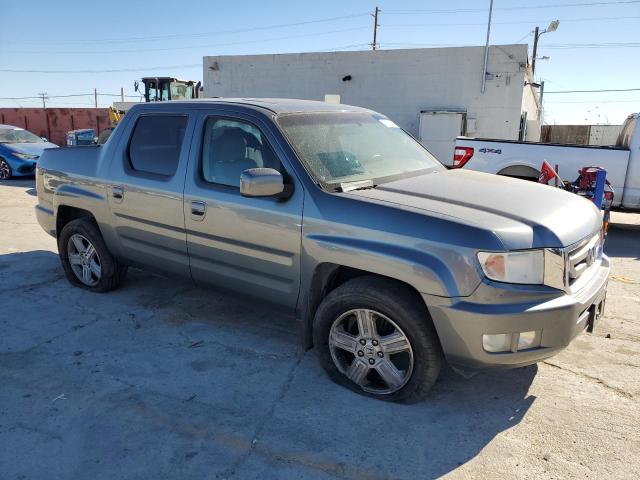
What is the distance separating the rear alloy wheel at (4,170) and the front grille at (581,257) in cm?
1471

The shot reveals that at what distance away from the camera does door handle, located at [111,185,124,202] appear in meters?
4.51

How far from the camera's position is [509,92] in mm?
18688

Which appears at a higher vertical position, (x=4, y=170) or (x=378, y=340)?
(x=378, y=340)

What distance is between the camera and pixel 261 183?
3258 millimetres

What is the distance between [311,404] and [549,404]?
150 centimetres

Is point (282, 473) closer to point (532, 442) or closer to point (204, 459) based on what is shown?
point (204, 459)

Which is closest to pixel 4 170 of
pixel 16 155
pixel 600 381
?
pixel 16 155

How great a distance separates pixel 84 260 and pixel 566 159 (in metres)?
7.18

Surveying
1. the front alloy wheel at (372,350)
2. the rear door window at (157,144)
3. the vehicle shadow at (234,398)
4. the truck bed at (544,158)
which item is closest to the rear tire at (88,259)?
the vehicle shadow at (234,398)

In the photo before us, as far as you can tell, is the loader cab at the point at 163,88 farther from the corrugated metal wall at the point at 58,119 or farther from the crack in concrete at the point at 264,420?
the crack in concrete at the point at 264,420

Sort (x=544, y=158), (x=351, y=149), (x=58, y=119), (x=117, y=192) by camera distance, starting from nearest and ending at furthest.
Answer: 1. (x=351, y=149)
2. (x=117, y=192)
3. (x=544, y=158)
4. (x=58, y=119)

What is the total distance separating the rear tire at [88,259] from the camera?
4977 mm

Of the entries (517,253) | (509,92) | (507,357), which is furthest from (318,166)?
(509,92)

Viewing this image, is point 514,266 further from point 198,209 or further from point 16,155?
point 16,155
